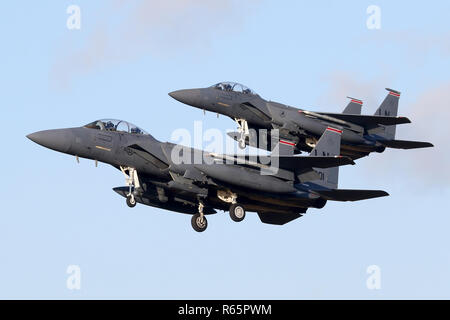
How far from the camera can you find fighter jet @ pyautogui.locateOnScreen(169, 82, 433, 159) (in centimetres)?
5925

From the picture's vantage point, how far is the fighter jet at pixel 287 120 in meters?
59.2

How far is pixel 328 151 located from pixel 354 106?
742cm

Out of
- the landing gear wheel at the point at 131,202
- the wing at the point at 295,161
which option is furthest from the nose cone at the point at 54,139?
the wing at the point at 295,161

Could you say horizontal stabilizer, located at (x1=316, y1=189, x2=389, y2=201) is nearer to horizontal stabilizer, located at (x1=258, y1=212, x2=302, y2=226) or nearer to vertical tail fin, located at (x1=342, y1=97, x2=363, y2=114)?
horizontal stabilizer, located at (x1=258, y1=212, x2=302, y2=226)

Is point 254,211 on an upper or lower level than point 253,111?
lower

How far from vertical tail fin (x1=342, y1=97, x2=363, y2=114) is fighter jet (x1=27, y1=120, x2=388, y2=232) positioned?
7.16m

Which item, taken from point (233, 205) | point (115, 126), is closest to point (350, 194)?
point (233, 205)

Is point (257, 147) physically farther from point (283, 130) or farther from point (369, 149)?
point (369, 149)

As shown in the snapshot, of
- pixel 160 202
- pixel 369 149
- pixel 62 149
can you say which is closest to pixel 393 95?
pixel 369 149

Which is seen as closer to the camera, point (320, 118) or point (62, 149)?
point (62, 149)
